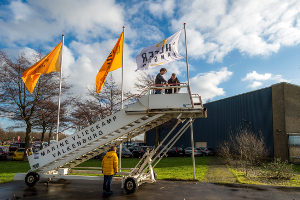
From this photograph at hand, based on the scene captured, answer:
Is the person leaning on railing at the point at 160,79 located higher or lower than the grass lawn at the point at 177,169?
higher

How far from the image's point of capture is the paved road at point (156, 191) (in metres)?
7.83

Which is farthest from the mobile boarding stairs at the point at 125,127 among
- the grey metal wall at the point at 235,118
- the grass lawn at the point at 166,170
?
the grey metal wall at the point at 235,118

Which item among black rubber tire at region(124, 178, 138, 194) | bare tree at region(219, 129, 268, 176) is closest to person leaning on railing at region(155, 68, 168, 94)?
black rubber tire at region(124, 178, 138, 194)

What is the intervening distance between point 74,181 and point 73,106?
15356mm

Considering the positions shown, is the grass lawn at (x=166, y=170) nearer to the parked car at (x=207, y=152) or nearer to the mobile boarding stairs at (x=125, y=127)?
the mobile boarding stairs at (x=125, y=127)

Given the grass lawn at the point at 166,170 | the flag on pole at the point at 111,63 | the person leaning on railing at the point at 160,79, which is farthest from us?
the grass lawn at the point at 166,170

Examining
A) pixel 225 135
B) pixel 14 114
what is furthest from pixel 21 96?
pixel 225 135

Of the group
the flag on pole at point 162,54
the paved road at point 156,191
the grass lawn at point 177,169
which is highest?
the flag on pole at point 162,54

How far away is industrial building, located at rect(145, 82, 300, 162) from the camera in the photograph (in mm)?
22122

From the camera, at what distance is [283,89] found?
74.0 feet

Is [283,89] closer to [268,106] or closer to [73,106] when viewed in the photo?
[268,106]

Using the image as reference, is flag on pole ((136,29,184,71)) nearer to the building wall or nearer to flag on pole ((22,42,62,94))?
flag on pole ((22,42,62,94))

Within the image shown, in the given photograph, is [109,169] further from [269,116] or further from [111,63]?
[269,116]

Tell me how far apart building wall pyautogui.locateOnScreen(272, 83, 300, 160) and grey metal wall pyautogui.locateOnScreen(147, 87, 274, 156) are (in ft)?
3.42
